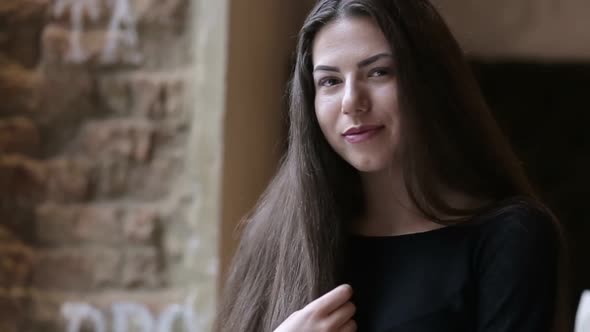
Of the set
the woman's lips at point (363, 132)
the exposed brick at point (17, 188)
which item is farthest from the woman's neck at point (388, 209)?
the exposed brick at point (17, 188)

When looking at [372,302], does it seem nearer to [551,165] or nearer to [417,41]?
[417,41]

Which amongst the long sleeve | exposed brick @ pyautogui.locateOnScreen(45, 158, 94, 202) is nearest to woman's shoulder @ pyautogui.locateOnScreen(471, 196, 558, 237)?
the long sleeve

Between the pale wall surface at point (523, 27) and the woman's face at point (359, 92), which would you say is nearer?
the woman's face at point (359, 92)

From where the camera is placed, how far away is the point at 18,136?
2.06m

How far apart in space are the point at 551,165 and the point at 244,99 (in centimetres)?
102

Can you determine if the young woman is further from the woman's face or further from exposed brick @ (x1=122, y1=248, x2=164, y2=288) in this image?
exposed brick @ (x1=122, y1=248, x2=164, y2=288)

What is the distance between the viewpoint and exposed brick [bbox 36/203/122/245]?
2.00 m

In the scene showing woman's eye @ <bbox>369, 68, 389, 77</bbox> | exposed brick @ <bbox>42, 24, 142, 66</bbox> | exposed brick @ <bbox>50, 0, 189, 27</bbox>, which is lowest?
woman's eye @ <bbox>369, 68, 389, 77</bbox>

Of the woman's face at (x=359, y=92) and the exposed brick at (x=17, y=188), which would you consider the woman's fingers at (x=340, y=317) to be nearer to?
the woman's face at (x=359, y=92)

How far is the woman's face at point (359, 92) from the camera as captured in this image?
115 centimetres

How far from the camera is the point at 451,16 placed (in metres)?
2.74

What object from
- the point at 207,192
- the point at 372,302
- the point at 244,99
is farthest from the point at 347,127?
the point at 244,99

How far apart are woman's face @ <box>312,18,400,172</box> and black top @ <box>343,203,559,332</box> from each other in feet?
0.49

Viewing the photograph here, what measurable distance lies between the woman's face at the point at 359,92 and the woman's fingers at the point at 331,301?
18cm
